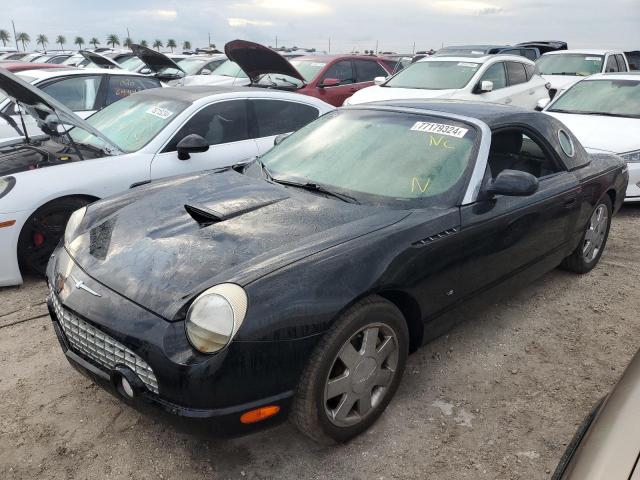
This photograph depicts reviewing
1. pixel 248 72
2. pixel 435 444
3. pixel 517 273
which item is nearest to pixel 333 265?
pixel 435 444

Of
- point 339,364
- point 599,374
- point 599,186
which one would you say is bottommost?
point 599,374

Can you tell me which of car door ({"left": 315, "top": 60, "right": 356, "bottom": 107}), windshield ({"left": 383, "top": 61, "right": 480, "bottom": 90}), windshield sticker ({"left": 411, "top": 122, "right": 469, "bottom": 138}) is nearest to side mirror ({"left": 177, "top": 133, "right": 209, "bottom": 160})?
windshield sticker ({"left": 411, "top": 122, "right": 469, "bottom": 138})

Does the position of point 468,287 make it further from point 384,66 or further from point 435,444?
point 384,66

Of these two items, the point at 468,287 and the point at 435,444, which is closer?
the point at 435,444

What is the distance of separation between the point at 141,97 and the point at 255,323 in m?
3.95

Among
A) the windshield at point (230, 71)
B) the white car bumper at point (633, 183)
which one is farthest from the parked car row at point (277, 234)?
the windshield at point (230, 71)

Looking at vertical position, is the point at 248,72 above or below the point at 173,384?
above

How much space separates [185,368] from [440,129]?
6.77 feet

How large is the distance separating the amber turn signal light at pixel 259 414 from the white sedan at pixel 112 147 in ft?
8.60

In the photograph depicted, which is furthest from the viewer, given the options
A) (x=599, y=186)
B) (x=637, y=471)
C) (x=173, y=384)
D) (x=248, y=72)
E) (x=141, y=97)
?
(x=248, y=72)

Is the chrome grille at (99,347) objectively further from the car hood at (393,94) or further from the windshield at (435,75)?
the windshield at (435,75)

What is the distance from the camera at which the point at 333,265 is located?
7.27ft

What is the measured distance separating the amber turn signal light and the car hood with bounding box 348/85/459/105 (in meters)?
6.66

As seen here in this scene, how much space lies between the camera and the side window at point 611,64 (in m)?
11.3
